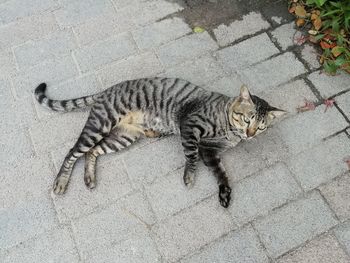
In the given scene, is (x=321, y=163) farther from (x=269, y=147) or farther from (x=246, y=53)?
(x=246, y=53)

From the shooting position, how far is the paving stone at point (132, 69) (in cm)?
414

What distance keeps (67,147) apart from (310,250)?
7.33 ft

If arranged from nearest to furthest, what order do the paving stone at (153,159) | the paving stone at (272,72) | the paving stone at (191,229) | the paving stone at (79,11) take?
1. the paving stone at (191,229)
2. the paving stone at (153,159)
3. the paving stone at (272,72)
4. the paving stone at (79,11)

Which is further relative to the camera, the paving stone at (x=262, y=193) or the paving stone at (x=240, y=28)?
the paving stone at (x=240, y=28)

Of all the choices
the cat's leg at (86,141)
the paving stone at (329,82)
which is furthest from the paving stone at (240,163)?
the cat's leg at (86,141)

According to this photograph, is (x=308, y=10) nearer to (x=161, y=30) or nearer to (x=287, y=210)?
(x=161, y=30)

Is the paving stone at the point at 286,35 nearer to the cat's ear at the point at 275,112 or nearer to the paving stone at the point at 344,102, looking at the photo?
the paving stone at the point at 344,102

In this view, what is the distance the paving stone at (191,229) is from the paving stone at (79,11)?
8.17 feet

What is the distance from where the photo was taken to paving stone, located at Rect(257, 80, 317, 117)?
391 cm

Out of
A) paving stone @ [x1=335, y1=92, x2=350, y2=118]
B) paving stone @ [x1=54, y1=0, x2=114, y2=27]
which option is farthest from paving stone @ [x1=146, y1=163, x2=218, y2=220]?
paving stone @ [x1=54, y1=0, x2=114, y2=27]

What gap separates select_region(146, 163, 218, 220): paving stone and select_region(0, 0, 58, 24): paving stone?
250cm

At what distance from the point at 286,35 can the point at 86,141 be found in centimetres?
235

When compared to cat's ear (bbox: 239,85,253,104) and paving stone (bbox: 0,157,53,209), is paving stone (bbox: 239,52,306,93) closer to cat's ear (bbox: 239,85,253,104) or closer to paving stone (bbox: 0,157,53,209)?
cat's ear (bbox: 239,85,253,104)

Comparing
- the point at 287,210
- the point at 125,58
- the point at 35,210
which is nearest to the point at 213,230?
the point at 287,210
